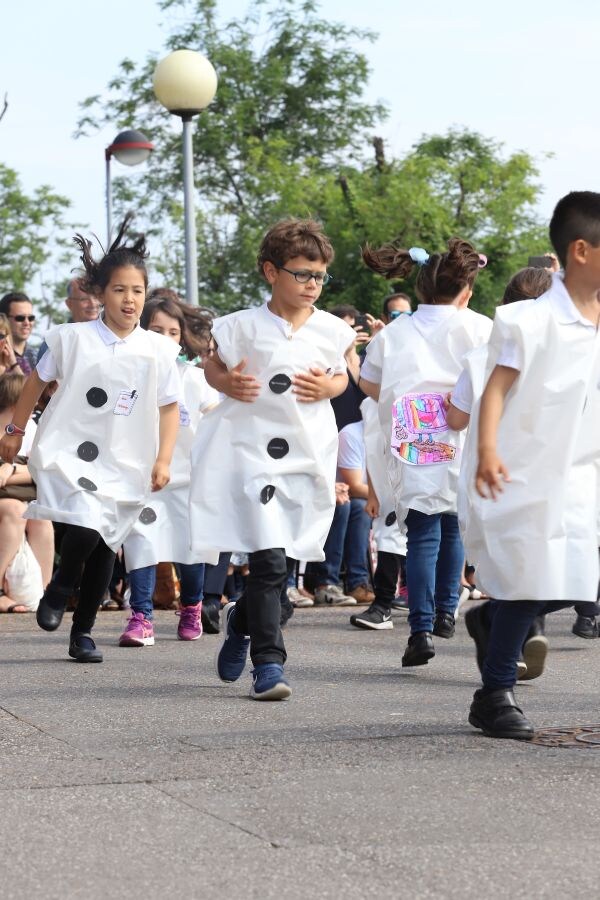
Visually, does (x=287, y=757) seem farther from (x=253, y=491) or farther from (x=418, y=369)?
(x=418, y=369)

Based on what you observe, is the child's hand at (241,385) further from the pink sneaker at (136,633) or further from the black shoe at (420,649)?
the pink sneaker at (136,633)

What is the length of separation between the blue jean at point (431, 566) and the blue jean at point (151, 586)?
160 cm

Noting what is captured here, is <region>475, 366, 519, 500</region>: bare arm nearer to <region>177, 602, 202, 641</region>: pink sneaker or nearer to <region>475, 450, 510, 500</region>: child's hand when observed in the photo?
<region>475, 450, 510, 500</region>: child's hand

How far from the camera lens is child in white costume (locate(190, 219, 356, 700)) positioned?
21.7ft

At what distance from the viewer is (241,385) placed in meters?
6.61

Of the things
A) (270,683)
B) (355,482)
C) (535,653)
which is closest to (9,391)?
(355,482)

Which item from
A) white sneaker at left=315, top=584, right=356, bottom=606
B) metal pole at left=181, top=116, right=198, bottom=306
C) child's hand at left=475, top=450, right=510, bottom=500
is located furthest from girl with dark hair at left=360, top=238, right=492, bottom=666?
metal pole at left=181, top=116, right=198, bottom=306

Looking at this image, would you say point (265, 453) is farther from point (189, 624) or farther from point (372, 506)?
point (372, 506)

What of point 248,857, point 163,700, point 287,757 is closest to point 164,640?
point 163,700

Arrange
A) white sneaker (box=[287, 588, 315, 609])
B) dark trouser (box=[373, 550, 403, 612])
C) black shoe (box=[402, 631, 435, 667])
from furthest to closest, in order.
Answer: white sneaker (box=[287, 588, 315, 609]) → dark trouser (box=[373, 550, 403, 612]) → black shoe (box=[402, 631, 435, 667])

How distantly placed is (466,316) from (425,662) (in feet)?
5.88

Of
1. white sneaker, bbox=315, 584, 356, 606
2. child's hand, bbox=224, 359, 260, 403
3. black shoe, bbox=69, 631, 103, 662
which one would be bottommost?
black shoe, bbox=69, 631, 103, 662

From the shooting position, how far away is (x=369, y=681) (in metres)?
7.23

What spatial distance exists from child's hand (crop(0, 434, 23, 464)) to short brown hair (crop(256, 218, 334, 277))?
1.75 metres
